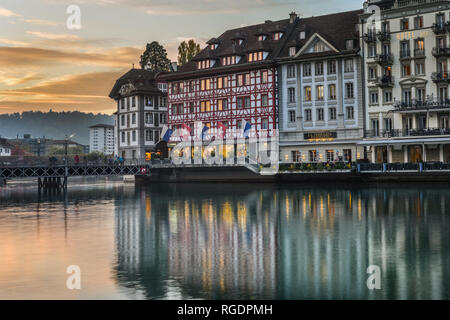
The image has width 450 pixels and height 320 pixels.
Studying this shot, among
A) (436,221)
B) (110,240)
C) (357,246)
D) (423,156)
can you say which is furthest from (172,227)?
(423,156)

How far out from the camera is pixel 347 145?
249 feet

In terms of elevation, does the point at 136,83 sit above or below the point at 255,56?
below

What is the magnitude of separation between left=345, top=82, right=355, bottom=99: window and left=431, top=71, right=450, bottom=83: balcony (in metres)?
10.4

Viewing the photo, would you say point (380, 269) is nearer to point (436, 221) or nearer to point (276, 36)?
point (436, 221)

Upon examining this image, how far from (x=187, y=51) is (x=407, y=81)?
1789 inches

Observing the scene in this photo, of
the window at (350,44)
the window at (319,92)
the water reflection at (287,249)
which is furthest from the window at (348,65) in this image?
the water reflection at (287,249)

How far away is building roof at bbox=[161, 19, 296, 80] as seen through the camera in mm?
83438

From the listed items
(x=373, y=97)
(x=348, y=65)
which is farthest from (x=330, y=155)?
(x=348, y=65)

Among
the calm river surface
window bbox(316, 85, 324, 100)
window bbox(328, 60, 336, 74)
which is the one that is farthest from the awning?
the calm river surface

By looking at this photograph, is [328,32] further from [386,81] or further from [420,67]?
[420,67]

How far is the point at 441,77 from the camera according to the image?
69.5m

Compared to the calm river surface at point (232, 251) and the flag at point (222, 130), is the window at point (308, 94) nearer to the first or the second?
the flag at point (222, 130)

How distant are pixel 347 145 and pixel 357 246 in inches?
2037

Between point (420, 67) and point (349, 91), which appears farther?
point (349, 91)
